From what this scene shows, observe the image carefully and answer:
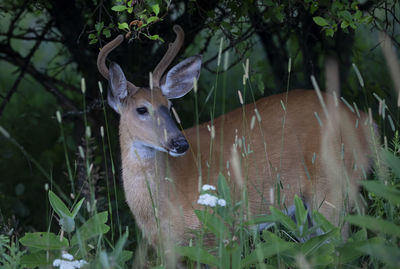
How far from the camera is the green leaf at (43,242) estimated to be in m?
2.69

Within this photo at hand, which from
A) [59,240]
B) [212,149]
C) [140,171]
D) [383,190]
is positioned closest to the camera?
[383,190]

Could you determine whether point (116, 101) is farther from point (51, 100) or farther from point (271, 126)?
point (51, 100)

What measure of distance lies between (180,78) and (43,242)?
1938mm

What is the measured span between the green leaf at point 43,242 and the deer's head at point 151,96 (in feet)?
3.97

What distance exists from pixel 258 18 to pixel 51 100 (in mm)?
3954

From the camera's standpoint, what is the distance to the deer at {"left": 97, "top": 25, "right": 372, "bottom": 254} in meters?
3.99

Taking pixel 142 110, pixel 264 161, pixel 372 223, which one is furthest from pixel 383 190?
pixel 142 110

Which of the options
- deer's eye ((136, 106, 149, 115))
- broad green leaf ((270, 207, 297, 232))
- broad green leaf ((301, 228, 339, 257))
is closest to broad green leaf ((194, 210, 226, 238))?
broad green leaf ((270, 207, 297, 232))

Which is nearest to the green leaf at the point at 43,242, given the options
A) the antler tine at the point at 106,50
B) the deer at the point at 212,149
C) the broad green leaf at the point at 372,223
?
the deer at the point at 212,149

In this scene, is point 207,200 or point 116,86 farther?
point 116,86

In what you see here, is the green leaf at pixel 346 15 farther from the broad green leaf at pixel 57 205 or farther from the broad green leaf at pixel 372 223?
the broad green leaf at pixel 57 205

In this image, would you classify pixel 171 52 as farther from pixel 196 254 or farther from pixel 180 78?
pixel 196 254

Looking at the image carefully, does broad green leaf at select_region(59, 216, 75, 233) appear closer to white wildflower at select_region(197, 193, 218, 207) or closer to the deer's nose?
white wildflower at select_region(197, 193, 218, 207)

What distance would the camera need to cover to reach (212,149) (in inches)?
169
